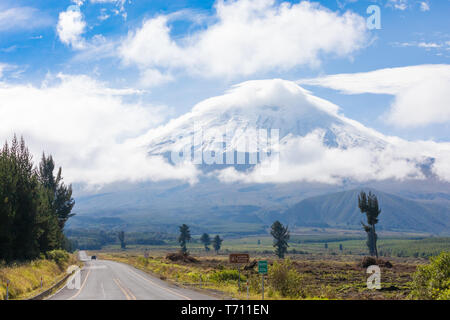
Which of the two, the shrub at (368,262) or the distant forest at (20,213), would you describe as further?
the shrub at (368,262)

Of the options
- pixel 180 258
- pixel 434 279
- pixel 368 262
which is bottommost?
pixel 180 258

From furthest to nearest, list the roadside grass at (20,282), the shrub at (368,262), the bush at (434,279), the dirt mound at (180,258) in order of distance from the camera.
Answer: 1. the dirt mound at (180,258)
2. the shrub at (368,262)
3. the roadside grass at (20,282)
4. the bush at (434,279)

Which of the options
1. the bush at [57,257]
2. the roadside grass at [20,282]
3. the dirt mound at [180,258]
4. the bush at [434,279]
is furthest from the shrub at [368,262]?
the roadside grass at [20,282]

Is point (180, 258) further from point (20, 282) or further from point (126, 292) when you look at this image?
point (20, 282)

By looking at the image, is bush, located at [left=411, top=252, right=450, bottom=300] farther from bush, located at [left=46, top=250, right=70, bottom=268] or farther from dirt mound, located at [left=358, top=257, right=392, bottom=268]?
bush, located at [left=46, top=250, right=70, bottom=268]

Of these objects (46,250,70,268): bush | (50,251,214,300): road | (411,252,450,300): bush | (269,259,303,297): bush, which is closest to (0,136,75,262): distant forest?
(46,250,70,268): bush

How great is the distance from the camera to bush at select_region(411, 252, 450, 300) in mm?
A: 23609

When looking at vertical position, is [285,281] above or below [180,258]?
above

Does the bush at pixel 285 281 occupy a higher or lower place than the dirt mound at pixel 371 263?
higher

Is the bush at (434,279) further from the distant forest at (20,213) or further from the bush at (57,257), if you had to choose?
the bush at (57,257)

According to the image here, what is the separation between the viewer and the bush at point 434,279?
23.6m

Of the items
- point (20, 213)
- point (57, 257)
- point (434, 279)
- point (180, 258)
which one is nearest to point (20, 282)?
point (20, 213)

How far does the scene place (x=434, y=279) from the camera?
24.2 meters
